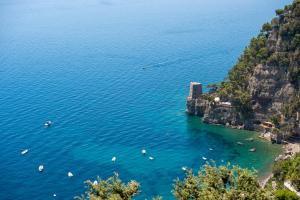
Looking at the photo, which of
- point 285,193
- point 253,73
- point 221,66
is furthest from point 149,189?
point 221,66

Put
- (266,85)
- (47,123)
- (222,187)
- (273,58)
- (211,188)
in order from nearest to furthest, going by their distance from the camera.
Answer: (211,188) < (222,187) < (273,58) < (266,85) < (47,123)

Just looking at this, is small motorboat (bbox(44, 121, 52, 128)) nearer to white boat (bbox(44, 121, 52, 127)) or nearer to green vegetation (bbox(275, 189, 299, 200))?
white boat (bbox(44, 121, 52, 127))

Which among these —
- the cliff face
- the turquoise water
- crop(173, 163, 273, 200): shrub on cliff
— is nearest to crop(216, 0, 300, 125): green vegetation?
the cliff face

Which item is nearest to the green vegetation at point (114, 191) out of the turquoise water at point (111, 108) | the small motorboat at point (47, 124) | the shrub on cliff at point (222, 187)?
the shrub on cliff at point (222, 187)

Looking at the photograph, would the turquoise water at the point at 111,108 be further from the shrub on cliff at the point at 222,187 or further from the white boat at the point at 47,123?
the shrub on cliff at the point at 222,187

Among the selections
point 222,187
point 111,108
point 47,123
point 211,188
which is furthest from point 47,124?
point 211,188

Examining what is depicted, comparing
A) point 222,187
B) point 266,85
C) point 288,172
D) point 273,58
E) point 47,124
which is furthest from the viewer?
point 47,124

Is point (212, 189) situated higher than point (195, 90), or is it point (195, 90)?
point (212, 189)

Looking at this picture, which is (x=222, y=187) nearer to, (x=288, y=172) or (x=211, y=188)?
(x=211, y=188)
